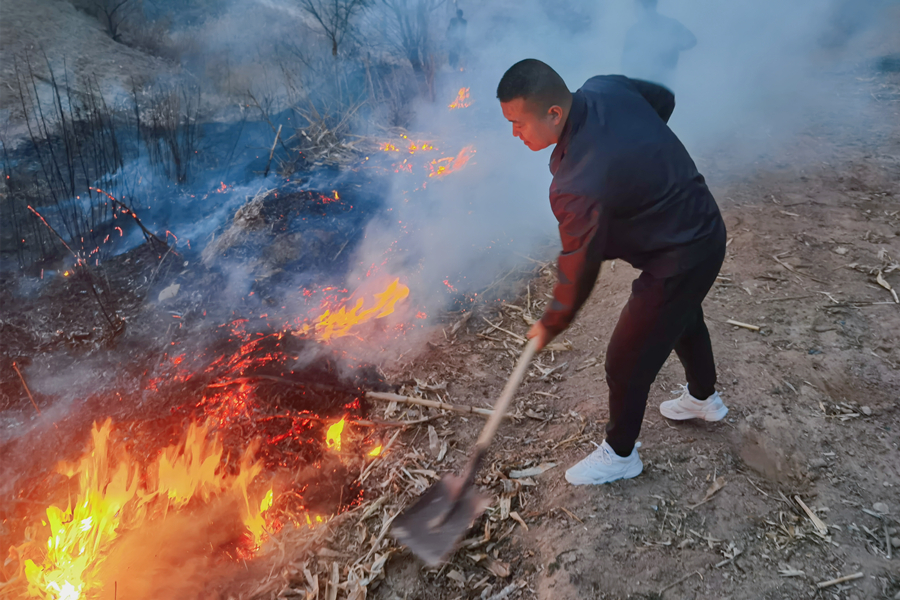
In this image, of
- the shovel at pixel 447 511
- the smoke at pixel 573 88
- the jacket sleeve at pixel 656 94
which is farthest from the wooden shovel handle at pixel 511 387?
the smoke at pixel 573 88

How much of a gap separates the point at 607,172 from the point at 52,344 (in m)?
5.13

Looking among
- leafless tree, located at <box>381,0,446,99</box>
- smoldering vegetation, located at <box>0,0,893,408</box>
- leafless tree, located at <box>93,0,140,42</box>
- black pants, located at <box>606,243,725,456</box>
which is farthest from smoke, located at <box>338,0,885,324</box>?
leafless tree, located at <box>93,0,140,42</box>

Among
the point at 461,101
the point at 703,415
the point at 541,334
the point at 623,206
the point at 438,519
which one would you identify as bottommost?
the point at 438,519

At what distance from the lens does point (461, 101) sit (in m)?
8.71

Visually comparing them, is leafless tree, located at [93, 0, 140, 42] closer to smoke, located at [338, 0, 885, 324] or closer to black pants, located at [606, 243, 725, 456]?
smoke, located at [338, 0, 885, 324]

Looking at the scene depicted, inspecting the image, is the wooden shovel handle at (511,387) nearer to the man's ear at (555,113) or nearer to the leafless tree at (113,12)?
the man's ear at (555,113)

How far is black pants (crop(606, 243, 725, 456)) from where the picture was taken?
2.08 meters

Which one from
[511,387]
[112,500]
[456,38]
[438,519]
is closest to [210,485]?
[112,500]

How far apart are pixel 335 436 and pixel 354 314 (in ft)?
4.56

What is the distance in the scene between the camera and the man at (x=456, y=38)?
9.69m

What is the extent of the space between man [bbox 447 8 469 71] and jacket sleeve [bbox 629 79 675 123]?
812 centimetres

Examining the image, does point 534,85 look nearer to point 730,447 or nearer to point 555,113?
point 555,113

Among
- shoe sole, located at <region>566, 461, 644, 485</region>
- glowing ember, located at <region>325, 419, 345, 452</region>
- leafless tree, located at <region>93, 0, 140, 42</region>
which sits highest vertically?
leafless tree, located at <region>93, 0, 140, 42</region>

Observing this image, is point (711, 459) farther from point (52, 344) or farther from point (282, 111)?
point (282, 111)
